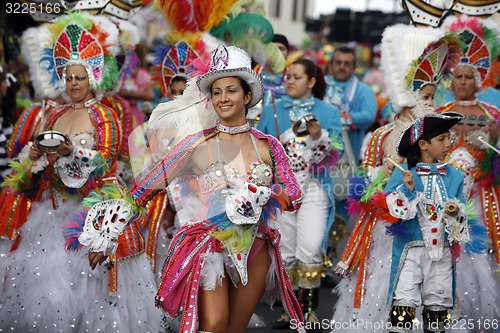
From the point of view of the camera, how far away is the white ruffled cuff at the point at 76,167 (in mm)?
7352

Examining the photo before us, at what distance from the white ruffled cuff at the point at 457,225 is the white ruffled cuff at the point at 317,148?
7.02 feet

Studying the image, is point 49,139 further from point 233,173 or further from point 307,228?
point 307,228

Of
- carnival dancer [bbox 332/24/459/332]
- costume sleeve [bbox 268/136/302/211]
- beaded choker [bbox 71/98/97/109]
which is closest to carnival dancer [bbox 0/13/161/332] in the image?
beaded choker [bbox 71/98/97/109]

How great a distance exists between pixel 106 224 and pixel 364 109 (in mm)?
6155

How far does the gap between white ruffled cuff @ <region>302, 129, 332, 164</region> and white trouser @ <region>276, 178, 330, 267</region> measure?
9.1 inches

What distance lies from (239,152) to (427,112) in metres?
Answer: 2.01

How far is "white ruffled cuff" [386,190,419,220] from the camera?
6578mm

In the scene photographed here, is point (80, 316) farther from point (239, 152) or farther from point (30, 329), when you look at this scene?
point (239, 152)

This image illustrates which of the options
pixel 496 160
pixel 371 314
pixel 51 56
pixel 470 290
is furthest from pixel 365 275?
pixel 51 56

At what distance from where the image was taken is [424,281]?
6.75 metres

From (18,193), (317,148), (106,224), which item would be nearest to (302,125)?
(317,148)

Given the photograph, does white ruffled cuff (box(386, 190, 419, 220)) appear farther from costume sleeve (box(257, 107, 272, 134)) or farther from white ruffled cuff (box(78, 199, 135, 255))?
costume sleeve (box(257, 107, 272, 134))

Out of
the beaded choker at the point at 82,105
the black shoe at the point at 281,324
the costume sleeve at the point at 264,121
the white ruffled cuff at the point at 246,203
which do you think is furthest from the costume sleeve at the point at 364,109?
the white ruffled cuff at the point at 246,203

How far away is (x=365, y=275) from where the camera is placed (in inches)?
288
